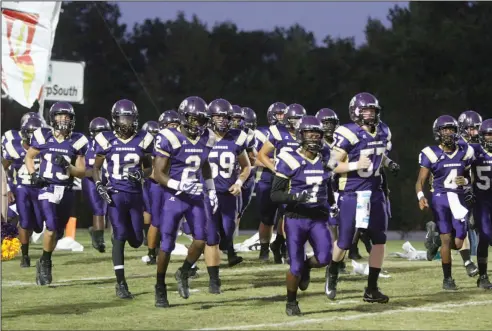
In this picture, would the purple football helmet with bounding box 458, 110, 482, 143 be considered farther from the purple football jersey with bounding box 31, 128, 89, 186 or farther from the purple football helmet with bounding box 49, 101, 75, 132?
the purple football helmet with bounding box 49, 101, 75, 132

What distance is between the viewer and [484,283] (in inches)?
381

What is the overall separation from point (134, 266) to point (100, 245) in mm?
1656

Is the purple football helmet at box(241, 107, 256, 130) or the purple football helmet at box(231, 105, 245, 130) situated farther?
the purple football helmet at box(241, 107, 256, 130)

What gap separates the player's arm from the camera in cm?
970

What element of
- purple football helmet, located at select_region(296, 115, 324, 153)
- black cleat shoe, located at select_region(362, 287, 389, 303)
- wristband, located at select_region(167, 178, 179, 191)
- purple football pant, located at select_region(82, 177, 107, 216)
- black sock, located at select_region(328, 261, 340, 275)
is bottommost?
black cleat shoe, located at select_region(362, 287, 389, 303)

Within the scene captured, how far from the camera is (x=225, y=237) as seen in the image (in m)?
10.3

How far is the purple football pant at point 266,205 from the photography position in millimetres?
12125

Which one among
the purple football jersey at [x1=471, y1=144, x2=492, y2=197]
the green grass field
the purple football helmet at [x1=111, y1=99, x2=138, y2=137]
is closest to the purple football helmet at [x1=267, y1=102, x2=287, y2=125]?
the green grass field

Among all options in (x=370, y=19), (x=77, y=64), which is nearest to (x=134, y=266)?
(x=77, y=64)

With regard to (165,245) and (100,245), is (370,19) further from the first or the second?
(165,245)

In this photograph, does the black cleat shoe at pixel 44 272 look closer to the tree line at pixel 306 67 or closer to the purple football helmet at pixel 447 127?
the purple football helmet at pixel 447 127

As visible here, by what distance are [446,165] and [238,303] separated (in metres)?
2.68

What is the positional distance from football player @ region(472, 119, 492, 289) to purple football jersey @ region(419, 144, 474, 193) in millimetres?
216

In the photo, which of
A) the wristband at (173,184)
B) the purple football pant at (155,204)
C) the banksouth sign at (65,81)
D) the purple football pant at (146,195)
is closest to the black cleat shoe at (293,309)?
the wristband at (173,184)
